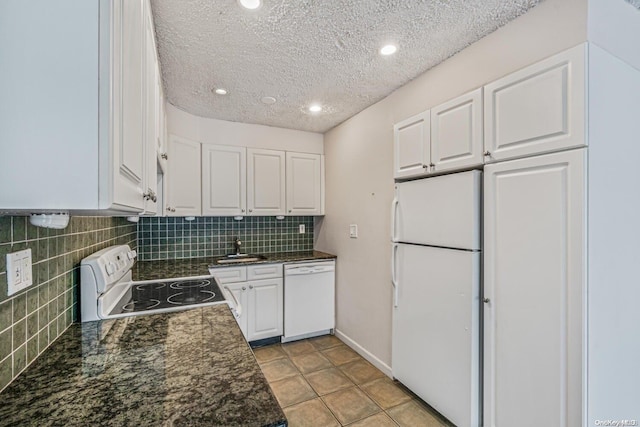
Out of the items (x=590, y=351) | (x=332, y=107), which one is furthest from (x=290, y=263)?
(x=590, y=351)

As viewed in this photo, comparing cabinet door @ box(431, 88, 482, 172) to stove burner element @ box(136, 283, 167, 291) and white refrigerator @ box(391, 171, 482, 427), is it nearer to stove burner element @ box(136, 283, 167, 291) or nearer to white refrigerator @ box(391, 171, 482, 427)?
white refrigerator @ box(391, 171, 482, 427)

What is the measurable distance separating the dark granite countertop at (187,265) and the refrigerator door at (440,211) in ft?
4.41

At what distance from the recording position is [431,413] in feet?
6.74

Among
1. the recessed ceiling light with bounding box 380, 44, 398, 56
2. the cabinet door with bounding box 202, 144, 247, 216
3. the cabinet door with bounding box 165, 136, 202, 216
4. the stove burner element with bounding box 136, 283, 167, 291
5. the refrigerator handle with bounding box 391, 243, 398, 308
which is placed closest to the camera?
the recessed ceiling light with bounding box 380, 44, 398, 56

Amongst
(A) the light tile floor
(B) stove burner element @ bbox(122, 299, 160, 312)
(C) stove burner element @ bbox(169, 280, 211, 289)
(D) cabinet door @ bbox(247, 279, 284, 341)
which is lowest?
(A) the light tile floor

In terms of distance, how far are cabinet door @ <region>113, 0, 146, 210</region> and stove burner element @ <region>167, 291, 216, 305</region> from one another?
2.84ft

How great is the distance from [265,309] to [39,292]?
2239 millimetres

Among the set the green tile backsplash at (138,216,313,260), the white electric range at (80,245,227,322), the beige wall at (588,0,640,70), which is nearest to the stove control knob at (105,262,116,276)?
the white electric range at (80,245,227,322)

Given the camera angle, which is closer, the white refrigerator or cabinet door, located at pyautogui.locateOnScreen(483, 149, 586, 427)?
cabinet door, located at pyautogui.locateOnScreen(483, 149, 586, 427)

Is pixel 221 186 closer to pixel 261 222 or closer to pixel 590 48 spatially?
pixel 261 222

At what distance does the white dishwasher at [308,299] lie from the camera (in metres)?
3.21

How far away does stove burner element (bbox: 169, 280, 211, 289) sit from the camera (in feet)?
6.76

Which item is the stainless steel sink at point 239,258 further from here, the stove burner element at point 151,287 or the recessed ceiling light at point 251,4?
the recessed ceiling light at point 251,4

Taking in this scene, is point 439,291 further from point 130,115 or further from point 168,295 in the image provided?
point 130,115
